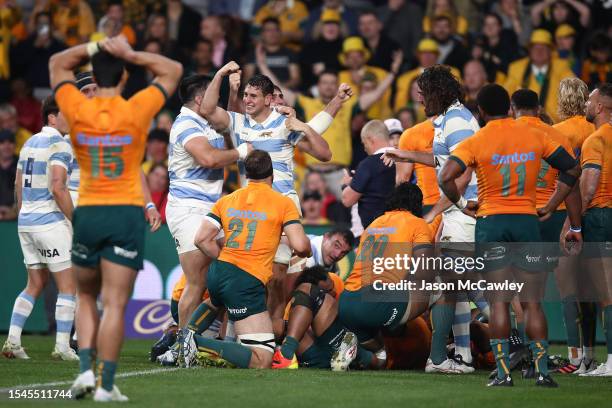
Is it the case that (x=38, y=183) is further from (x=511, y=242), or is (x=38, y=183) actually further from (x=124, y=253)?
(x=511, y=242)

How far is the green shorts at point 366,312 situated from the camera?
11227 mm

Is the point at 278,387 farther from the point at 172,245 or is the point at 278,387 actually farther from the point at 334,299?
the point at 172,245

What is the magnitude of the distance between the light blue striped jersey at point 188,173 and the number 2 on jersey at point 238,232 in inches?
44.0

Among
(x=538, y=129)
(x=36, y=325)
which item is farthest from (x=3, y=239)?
(x=538, y=129)

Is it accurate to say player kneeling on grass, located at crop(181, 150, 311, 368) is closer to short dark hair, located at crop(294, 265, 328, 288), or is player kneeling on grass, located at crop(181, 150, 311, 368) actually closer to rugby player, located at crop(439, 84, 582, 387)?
short dark hair, located at crop(294, 265, 328, 288)

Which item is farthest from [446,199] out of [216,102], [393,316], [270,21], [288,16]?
[288,16]

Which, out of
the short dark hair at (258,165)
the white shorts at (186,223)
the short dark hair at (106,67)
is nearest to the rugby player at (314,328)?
the white shorts at (186,223)

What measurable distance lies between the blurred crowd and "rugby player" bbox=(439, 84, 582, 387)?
7250 mm

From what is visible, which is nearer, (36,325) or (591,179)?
(591,179)

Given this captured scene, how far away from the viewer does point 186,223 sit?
38.6ft

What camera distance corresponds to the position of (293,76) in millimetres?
19141

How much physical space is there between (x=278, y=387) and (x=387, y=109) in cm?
1002

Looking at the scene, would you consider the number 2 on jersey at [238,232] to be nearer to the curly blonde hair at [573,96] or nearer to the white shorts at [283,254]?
the white shorts at [283,254]

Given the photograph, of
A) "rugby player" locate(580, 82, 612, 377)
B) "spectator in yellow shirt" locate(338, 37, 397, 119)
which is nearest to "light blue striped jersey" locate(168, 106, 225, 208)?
"rugby player" locate(580, 82, 612, 377)
